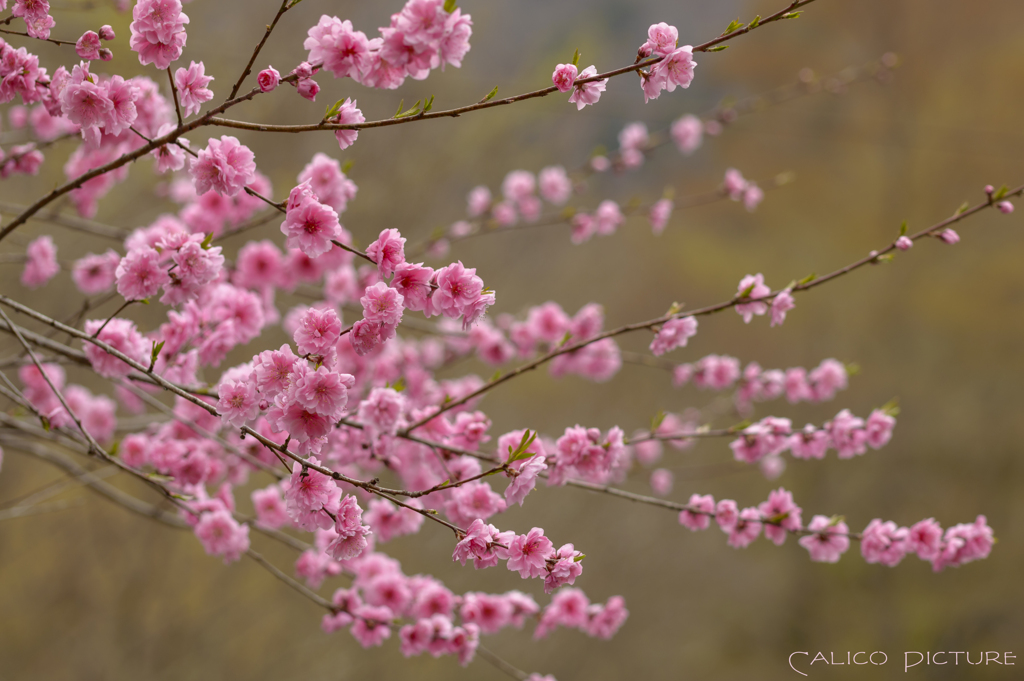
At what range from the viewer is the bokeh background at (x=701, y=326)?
297 cm

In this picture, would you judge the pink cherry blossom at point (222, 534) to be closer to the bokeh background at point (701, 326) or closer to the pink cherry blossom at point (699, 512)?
the pink cherry blossom at point (699, 512)

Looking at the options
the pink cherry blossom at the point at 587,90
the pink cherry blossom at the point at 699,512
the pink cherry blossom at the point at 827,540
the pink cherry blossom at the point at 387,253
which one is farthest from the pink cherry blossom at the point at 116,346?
the pink cherry blossom at the point at 827,540

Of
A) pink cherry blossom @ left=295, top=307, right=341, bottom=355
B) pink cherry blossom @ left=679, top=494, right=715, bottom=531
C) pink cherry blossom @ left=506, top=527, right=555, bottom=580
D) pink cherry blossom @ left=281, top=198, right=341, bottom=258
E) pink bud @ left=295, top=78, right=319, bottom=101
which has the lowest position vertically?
pink cherry blossom @ left=506, top=527, right=555, bottom=580

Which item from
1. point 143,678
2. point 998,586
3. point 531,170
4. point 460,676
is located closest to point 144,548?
point 143,678

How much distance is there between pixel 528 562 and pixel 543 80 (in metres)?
3.38

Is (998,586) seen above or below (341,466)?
above

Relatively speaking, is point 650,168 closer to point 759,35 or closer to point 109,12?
point 759,35

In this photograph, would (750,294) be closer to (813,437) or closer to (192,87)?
(813,437)

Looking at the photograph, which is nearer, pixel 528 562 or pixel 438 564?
pixel 528 562

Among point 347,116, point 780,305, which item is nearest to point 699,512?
point 780,305

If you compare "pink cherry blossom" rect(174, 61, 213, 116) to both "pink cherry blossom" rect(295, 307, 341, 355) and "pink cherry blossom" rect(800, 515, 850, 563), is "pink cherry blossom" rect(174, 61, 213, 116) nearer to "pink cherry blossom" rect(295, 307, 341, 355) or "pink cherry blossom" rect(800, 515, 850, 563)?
"pink cherry blossom" rect(295, 307, 341, 355)

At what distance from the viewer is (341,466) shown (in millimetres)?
1290

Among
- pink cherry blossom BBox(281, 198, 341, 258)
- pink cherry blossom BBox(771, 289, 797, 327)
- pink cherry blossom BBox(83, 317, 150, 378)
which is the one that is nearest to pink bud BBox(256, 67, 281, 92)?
pink cherry blossom BBox(281, 198, 341, 258)

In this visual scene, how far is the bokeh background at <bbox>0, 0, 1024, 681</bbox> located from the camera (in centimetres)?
297
